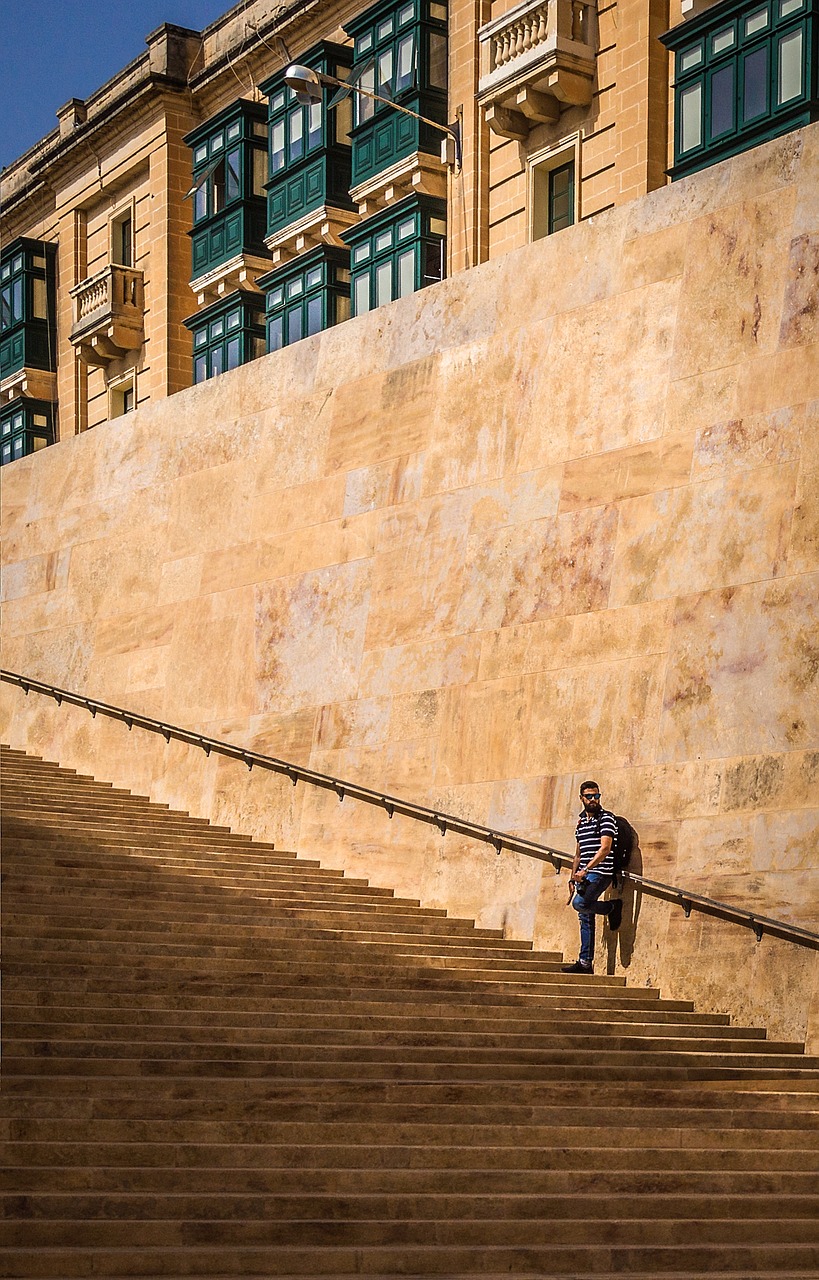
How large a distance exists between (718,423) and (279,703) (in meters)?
6.04

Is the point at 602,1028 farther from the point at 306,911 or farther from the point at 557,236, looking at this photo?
the point at 557,236

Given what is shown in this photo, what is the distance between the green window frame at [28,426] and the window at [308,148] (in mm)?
8413

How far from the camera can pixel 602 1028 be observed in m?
11.9

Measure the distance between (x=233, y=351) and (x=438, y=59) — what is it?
22.1ft

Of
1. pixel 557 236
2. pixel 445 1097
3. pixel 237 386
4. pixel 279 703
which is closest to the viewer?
pixel 445 1097

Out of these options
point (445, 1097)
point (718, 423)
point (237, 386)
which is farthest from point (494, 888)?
point (237, 386)

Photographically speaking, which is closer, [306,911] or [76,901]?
[76,901]

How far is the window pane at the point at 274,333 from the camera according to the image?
2860 centimetres

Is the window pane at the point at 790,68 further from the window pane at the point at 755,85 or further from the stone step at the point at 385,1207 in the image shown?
the stone step at the point at 385,1207

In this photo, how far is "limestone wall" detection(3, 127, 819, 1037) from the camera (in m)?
13.5

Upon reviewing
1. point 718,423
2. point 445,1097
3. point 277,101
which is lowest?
point 445,1097

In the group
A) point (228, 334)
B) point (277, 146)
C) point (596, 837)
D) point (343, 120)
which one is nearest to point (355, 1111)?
point (596, 837)

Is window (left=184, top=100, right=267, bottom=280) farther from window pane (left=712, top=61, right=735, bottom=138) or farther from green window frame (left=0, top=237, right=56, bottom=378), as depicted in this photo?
window pane (left=712, top=61, right=735, bottom=138)

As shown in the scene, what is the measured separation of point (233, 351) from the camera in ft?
98.1
